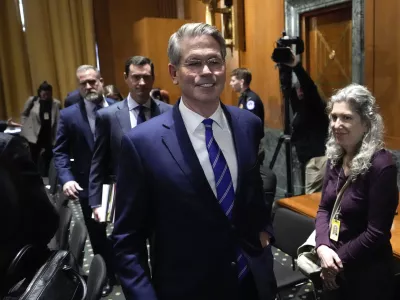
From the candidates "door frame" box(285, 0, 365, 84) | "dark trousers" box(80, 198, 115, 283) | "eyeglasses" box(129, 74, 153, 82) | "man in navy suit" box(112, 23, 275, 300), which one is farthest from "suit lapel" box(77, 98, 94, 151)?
"door frame" box(285, 0, 365, 84)

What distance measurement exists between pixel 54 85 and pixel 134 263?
21.9 feet

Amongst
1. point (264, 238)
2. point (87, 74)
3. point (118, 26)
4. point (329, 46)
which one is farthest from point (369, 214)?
point (118, 26)

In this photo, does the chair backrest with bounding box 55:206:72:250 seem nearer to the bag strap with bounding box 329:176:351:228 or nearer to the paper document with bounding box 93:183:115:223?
the paper document with bounding box 93:183:115:223

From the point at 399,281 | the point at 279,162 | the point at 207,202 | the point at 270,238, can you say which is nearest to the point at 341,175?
the point at 270,238

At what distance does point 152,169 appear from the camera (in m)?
1.14

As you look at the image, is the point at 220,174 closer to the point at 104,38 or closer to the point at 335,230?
the point at 335,230

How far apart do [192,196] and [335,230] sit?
87 cm

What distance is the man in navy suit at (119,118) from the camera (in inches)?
86.8

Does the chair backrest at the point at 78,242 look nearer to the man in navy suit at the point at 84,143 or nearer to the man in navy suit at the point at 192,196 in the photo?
the man in navy suit at the point at 84,143

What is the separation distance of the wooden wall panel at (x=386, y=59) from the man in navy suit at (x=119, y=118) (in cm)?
206

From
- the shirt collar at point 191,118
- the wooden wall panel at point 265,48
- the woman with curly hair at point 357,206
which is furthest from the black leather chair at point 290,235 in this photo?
the wooden wall panel at point 265,48

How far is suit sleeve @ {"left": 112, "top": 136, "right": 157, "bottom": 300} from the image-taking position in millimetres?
1141

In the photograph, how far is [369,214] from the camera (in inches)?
61.8

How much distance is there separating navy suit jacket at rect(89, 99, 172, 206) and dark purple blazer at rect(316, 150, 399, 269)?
1182mm
